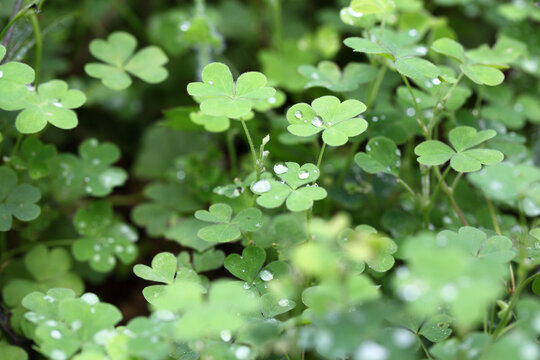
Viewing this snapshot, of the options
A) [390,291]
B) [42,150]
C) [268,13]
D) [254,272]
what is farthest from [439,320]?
[268,13]

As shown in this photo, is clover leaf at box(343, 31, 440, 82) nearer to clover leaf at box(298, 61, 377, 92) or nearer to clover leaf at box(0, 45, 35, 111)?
clover leaf at box(298, 61, 377, 92)

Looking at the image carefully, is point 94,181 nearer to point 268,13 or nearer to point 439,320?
point 439,320

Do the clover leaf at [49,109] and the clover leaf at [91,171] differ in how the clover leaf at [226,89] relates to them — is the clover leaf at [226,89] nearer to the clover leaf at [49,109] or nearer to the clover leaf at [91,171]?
the clover leaf at [49,109]

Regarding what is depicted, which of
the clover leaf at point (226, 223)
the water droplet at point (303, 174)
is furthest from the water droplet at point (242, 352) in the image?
the water droplet at point (303, 174)

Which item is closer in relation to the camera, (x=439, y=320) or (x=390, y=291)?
(x=439, y=320)

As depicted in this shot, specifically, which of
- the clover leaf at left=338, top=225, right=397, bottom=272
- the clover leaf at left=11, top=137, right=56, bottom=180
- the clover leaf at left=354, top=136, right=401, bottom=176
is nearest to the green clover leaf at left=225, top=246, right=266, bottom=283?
the clover leaf at left=338, top=225, right=397, bottom=272
